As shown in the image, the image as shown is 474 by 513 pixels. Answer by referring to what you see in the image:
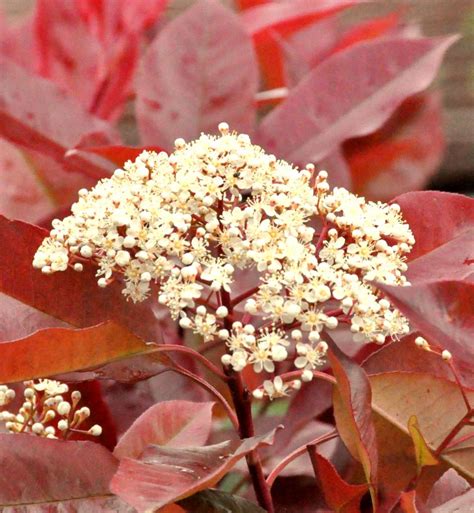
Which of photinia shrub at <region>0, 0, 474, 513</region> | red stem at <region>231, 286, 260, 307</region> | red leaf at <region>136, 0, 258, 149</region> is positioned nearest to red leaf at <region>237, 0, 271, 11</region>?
red leaf at <region>136, 0, 258, 149</region>

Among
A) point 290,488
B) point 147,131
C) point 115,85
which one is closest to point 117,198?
point 290,488

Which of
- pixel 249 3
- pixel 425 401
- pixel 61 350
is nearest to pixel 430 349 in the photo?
pixel 425 401

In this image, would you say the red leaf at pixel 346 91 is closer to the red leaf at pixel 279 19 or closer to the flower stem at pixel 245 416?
the red leaf at pixel 279 19

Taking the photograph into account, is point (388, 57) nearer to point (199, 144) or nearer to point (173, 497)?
point (199, 144)

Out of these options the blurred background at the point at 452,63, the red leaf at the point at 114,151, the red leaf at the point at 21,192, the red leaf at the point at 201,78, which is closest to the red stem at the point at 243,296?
the red leaf at the point at 114,151

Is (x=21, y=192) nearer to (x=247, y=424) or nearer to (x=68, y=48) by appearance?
(x=68, y=48)

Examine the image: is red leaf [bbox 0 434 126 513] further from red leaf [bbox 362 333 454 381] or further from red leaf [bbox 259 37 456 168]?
red leaf [bbox 259 37 456 168]
